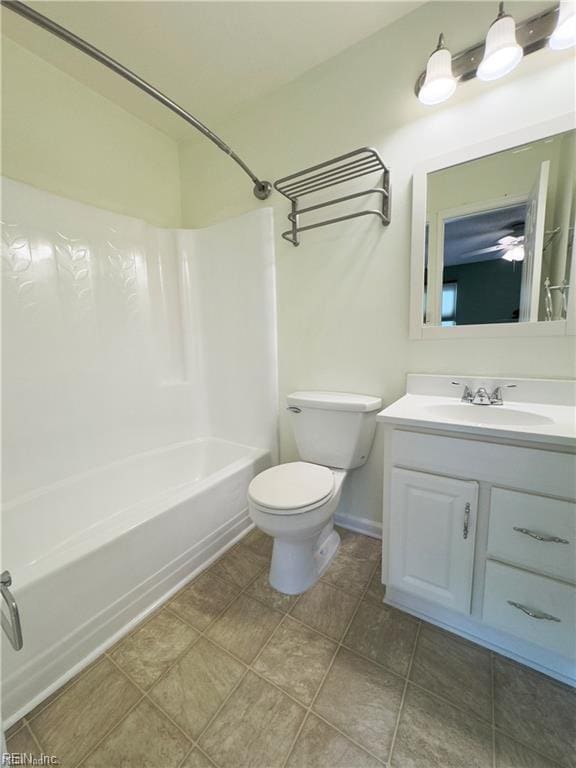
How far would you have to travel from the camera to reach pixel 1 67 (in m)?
1.32

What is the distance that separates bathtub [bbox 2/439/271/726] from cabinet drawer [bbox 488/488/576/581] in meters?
1.18

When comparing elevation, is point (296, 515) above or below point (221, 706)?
above

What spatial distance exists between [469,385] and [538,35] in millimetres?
1225

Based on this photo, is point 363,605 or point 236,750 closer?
point 236,750

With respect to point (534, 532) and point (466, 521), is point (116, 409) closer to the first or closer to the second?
point (466, 521)

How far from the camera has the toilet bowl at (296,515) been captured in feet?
3.84

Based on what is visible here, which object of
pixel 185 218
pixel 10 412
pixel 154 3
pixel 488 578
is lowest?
pixel 488 578

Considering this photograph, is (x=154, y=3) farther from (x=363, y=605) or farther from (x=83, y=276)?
(x=363, y=605)

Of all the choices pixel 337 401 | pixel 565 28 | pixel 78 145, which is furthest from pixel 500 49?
pixel 78 145

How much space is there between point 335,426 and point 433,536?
2.01 feet

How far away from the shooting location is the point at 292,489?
4.14 feet

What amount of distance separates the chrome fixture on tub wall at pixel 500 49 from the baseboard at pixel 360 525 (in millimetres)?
1932

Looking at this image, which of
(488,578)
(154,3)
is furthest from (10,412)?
(488,578)

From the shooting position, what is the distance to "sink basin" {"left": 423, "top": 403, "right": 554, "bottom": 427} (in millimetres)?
1104
